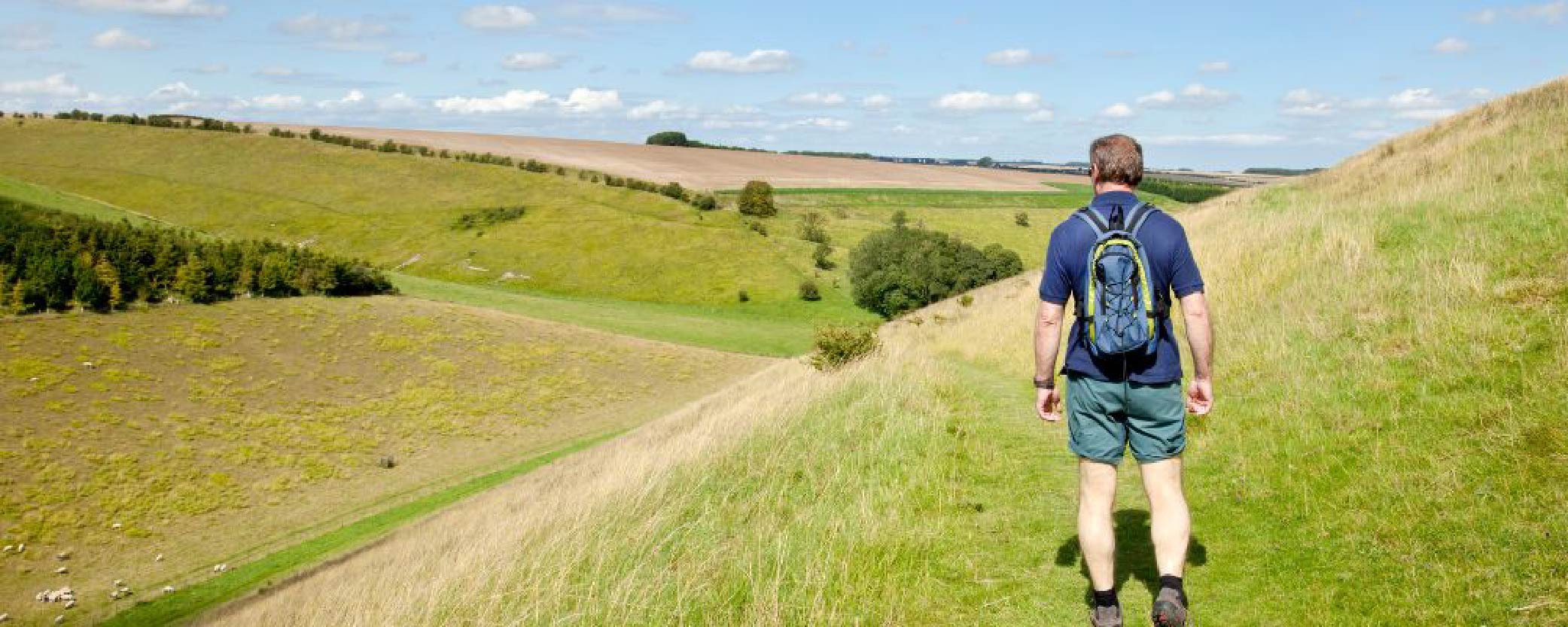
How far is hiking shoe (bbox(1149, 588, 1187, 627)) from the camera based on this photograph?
17.7 feet

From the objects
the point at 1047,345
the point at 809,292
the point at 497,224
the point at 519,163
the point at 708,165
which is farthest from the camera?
the point at 708,165

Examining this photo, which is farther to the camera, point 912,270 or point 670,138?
point 670,138

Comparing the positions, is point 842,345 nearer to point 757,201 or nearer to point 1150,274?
point 1150,274

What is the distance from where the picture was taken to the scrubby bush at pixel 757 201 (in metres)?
111

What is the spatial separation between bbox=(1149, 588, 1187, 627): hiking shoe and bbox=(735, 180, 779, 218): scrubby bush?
106 metres

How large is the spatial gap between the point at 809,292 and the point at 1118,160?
258 feet

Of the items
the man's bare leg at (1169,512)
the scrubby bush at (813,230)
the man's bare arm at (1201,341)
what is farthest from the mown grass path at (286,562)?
the scrubby bush at (813,230)

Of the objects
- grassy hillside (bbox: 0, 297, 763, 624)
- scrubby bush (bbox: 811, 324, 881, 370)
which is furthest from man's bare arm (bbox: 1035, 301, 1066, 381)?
grassy hillside (bbox: 0, 297, 763, 624)

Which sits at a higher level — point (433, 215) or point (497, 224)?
point (433, 215)

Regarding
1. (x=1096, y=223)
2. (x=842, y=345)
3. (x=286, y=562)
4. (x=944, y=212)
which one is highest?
(x=1096, y=223)

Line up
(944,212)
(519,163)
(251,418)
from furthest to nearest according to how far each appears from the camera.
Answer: (944,212) → (519,163) → (251,418)

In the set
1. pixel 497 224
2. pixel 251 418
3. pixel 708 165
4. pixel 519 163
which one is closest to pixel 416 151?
pixel 519 163

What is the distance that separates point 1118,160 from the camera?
5535mm

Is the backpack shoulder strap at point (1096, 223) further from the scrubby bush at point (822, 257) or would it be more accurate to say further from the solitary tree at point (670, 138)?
the solitary tree at point (670, 138)
